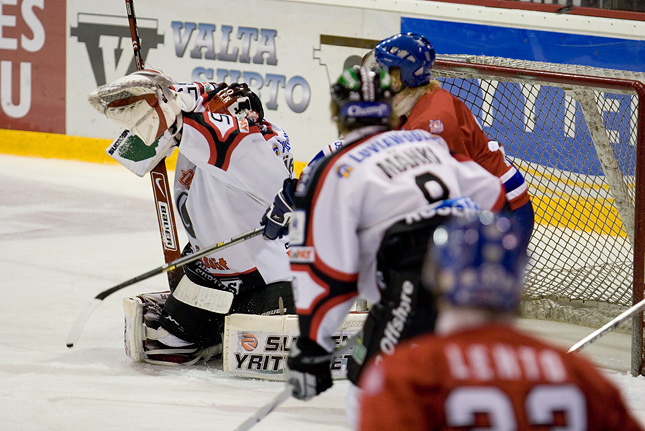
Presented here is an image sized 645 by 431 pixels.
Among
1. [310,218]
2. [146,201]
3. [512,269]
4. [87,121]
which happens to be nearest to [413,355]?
[512,269]

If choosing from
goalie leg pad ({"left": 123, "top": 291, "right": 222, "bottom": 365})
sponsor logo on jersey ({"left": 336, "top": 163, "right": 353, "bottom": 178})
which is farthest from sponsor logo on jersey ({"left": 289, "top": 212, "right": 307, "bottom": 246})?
goalie leg pad ({"left": 123, "top": 291, "right": 222, "bottom": 365})

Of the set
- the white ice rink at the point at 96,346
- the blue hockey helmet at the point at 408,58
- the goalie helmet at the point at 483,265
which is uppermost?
the blue hockey helmet at the point at 408,58

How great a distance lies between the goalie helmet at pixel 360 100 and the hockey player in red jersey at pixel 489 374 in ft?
2.90

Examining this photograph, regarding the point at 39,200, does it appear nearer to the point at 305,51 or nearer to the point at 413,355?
the point at 305,51

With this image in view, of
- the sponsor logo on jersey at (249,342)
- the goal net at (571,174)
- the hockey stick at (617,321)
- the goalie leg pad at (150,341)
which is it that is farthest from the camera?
the goal net at (571,174)

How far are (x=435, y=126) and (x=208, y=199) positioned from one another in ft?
3.09

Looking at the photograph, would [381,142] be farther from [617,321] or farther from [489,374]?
[617,321]

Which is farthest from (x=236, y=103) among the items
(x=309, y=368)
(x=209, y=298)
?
(x=309, y=368)

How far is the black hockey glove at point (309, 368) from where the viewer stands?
1877 millimetres

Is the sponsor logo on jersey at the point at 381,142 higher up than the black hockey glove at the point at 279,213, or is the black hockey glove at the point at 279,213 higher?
the sponsor logo on jersey at the point at 381,142

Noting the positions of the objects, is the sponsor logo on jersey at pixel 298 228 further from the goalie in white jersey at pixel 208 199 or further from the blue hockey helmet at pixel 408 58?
the goalie in white jersey at pixel 208 199

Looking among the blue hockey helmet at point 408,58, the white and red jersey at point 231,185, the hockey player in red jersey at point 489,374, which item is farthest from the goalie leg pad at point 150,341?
the hockey player in red jersey at point 489,374

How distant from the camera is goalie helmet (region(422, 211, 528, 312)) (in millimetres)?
1073

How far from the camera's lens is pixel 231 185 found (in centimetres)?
336
